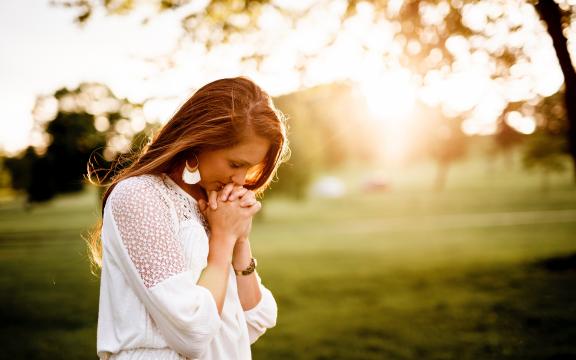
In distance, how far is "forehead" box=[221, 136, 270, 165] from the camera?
7.15 feet

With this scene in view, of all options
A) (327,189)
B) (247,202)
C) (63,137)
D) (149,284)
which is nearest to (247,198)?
(247,202)

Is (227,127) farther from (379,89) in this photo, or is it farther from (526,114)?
(526,114)

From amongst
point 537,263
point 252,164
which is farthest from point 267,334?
point 537,263

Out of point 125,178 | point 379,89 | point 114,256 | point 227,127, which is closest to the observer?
point 114,256

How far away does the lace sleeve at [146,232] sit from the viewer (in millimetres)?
1744

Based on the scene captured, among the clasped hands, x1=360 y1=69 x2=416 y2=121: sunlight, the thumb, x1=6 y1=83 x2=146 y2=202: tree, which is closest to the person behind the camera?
the clasped hands

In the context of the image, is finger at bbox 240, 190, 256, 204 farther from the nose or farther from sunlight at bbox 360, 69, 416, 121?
sunlight at bbox 360, 69, 416, 121

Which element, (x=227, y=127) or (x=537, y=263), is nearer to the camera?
(x=227, y=127)

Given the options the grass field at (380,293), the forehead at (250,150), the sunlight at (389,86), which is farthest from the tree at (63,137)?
the forehead at (250,150)

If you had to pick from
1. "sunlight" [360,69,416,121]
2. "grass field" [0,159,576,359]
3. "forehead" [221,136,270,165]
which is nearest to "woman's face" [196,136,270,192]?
"forehead" [221,136,270,165]

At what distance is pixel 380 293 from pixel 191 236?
8.83 m

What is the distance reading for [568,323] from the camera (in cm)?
749

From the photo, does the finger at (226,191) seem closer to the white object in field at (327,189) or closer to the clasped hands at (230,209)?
the clasped hands at (230,209)

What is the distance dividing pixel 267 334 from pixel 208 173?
578cm
